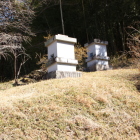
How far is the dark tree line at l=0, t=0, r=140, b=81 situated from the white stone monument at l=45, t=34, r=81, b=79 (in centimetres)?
562

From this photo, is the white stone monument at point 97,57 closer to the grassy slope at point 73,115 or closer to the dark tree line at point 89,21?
the dark tree line at point 89,21

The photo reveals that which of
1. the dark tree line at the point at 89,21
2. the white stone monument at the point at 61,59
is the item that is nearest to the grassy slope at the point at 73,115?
the white stone monument at the point at 61,59

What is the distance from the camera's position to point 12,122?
395cm

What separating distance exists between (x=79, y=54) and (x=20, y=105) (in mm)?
8100

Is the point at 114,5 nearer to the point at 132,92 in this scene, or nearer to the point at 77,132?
the point at 132,92

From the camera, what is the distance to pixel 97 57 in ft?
39.3

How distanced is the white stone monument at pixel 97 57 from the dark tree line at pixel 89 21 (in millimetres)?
2666

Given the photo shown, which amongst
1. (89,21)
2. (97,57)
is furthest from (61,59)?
(89,21)

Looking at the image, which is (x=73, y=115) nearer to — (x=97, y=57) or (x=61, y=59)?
(x=61, y=59)

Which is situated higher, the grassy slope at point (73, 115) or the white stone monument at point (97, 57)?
the white stone monument at point (97, 57)

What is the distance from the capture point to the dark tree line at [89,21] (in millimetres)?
14555

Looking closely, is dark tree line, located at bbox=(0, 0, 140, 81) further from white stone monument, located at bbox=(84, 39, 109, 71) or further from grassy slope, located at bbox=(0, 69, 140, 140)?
grassy slope, located at bbox=(0, 69, 140, 140)

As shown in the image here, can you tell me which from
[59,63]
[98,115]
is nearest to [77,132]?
[98,115]

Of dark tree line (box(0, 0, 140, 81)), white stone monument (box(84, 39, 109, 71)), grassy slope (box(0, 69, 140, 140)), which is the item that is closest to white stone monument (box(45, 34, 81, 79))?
grassy slope (box(0, 69, 140, 140))
